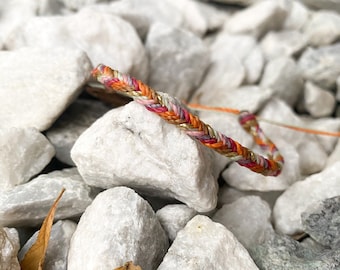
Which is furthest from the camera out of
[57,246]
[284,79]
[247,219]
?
[284,79]

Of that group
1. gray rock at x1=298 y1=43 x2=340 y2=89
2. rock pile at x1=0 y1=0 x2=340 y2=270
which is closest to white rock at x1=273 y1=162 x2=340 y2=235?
rock pile at x1=0 y1=0 x2=340 y2=270

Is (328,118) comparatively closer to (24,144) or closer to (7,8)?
(24,144)

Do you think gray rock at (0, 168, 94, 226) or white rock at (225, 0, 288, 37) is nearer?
gray rock at (0, 168, 94, 226)

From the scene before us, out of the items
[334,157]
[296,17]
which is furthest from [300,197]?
[296,17]

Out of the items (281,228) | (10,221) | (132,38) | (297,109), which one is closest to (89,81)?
(132,38)

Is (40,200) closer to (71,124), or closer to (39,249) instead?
(39,249)

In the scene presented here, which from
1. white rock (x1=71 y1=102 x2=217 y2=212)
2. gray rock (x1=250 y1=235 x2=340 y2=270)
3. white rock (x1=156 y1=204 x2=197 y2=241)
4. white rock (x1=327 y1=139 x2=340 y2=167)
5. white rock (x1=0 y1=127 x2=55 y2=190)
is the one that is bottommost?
white rock (x1=327 y1=139 x2=340 y2=167)

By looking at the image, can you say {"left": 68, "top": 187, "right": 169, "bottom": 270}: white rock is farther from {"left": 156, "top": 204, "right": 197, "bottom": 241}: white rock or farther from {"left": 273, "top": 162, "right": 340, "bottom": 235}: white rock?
{"left": 273, "top": 162, "right": 340, "bottom": 235}: white rock
